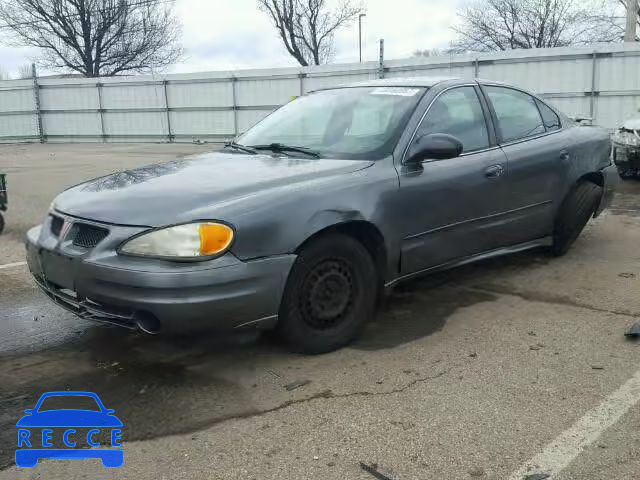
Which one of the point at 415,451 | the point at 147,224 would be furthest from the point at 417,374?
the point at 147,224

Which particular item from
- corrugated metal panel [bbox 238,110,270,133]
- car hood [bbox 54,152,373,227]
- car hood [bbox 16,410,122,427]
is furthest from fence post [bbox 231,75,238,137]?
car hood [bbox 16,410,122,427]

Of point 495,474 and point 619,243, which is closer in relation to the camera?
point 495,474

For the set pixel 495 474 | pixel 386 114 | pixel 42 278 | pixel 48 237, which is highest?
pixel 386 114

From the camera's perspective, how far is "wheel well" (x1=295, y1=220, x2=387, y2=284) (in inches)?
144

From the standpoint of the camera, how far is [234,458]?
2.62 m

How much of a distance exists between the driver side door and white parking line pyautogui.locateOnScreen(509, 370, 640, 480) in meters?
1.43

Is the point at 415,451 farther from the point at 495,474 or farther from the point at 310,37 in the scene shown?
the point at 310,37

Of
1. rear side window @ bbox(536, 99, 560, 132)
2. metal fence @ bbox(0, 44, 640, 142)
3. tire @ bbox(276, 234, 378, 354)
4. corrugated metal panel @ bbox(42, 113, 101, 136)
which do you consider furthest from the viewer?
corrugated metal panel @ bbox(42, 113, 101, 136)

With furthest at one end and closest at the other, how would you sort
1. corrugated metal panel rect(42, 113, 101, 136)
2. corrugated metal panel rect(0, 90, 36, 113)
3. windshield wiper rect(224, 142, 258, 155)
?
1. corrugated metal panel rect(0, 90, 36, 113)
2. corrugated metal panel rect(42, 113, 101, 136)
3. windshield wiper rect(224, 142, 258, 155)

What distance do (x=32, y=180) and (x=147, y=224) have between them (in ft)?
33.6

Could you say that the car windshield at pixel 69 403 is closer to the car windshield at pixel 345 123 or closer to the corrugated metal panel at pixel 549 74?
the car windshield at pixel 345 123

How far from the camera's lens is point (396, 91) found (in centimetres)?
448

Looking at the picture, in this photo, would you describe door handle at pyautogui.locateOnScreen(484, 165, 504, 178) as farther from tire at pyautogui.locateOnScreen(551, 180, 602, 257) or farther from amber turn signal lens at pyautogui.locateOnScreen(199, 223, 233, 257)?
amber turn signal lens at pyautogui.locateOnScreen(199, 223, 233, 257)

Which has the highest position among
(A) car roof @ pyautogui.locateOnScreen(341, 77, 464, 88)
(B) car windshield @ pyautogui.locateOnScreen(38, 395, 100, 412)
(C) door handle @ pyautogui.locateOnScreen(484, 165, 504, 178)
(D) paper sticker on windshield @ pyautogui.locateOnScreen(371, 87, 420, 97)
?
(A) car roof @ pyautogui.locateOnScreen(341, 77, 464, 88)
